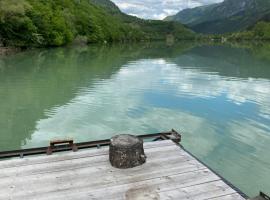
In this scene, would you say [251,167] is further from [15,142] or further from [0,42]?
[0,42]

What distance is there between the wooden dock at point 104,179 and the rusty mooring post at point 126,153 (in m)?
0.15

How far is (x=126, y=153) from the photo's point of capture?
7371 millimetres

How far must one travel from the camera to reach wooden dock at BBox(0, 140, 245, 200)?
20.4 ft

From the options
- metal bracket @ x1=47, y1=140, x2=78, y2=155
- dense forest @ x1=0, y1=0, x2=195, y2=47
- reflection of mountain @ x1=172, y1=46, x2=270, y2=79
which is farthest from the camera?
dense forest @ x1=0, y1=0, x2=195, y2=47

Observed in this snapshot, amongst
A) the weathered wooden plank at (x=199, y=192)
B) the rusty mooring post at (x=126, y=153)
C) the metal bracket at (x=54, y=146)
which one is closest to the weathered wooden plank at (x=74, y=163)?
the rusty mooring post at (x=126, y=153)

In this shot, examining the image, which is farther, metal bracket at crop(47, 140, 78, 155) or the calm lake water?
the calm lake water

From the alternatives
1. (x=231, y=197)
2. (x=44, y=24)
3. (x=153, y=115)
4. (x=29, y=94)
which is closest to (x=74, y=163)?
(x=231, y=197)

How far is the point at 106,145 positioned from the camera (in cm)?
917

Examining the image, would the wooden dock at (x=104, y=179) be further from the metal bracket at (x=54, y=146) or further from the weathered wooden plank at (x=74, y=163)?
the metal bracket at (x=54, y=146)

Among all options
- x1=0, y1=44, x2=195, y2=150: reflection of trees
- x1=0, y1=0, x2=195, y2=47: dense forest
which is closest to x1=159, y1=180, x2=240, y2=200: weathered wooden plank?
x1=0, y1=44, x2=195, y2=150: reflection of trees

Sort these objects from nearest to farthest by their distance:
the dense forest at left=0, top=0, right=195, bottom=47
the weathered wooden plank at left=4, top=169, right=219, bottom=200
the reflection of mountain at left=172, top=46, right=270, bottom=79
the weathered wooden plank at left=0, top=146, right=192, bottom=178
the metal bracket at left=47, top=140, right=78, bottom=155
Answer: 1. the weathered wooden plank at left=4, top=169, right=219, bottom=200
2. the weathered wooden plank at left=0, top=146, right=192, bottom=178
3. the metal bracket at left=47, top=140, right=78, bottom=155
4. the reflection of mountain at left=172, top=46, right=270, bottom=79
5. the dense forest at left=0, top=0, right=195, bottom=47

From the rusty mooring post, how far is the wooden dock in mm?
155

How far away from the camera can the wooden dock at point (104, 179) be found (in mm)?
6207

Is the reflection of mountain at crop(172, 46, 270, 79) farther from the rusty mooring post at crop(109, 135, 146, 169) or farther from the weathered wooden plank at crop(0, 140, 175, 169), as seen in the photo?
the rusty mooring post at crop(109, 135, 146, 169)
